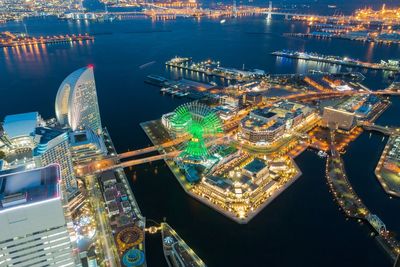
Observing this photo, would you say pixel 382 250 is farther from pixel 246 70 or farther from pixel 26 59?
pixel 26 59

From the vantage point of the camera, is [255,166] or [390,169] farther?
[390,169]

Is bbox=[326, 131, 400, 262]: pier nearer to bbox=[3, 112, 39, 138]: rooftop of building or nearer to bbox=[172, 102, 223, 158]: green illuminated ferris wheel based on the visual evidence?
bbox=[172, 102, 223, 158]: green illuminated ferris wheel

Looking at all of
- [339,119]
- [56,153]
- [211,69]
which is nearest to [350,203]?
[339,119]

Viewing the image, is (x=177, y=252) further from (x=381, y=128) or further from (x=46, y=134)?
(x=381, y=128)

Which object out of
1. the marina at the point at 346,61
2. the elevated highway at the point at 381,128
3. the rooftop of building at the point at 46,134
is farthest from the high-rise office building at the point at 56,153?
the marina at the point at 346,61

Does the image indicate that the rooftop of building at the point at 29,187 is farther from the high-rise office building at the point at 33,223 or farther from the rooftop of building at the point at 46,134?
the rooftop of building at the point at 46,134

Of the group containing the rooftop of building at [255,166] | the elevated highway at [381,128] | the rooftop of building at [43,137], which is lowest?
the elevated highway at [381,128]
